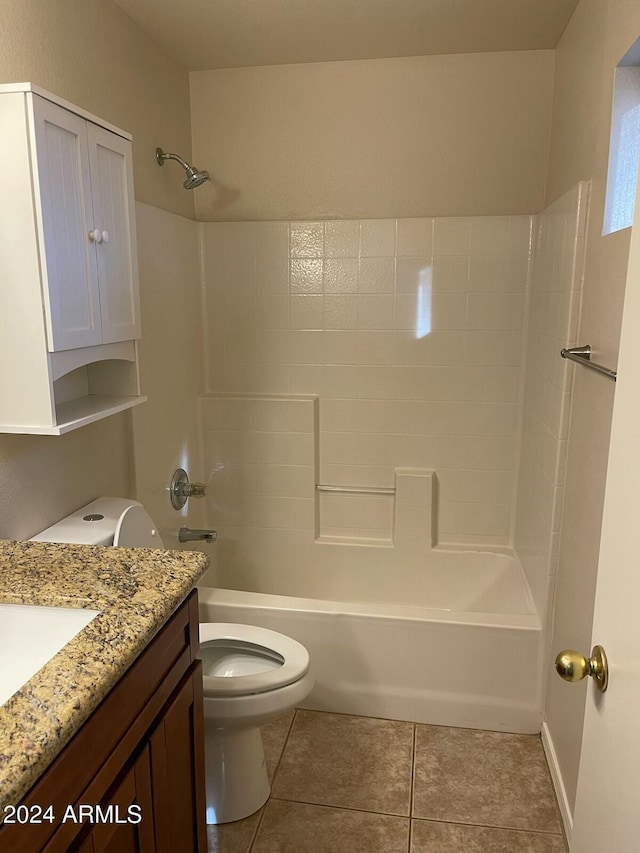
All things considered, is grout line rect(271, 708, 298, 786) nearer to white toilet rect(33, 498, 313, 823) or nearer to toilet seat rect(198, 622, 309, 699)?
white toilet rect(33, 498, 313, 823)

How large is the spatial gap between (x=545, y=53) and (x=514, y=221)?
23.5 inches

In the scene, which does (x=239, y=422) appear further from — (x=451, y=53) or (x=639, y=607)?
(x=639, y=607)

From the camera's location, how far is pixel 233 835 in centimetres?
177

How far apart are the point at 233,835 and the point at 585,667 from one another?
4.41 ft

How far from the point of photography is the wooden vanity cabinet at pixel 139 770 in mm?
Answer: 834

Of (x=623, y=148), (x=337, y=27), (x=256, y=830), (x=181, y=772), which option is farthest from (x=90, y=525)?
(x=337, y=27)

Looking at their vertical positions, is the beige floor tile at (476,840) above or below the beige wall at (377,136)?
below

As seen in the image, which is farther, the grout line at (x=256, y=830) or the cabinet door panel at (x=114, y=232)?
the grout line at (x=256, y=830)

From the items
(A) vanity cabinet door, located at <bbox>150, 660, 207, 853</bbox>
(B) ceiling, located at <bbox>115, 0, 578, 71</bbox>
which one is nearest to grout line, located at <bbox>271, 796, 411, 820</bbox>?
(A) vanity cabinet door, located at <bbox>150, 660, 207, 853</bbox>

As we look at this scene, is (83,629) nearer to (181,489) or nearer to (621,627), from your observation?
(621,627)

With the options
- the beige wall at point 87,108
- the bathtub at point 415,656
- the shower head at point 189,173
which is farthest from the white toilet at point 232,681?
the shower head at point 189,173

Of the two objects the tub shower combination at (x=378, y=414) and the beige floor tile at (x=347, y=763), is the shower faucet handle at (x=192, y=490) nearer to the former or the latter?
the tub shower combination at (x=378, y=414)

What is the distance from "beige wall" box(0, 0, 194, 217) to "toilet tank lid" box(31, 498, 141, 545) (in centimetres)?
105

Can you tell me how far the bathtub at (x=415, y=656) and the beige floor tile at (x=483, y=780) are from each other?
7 cm
